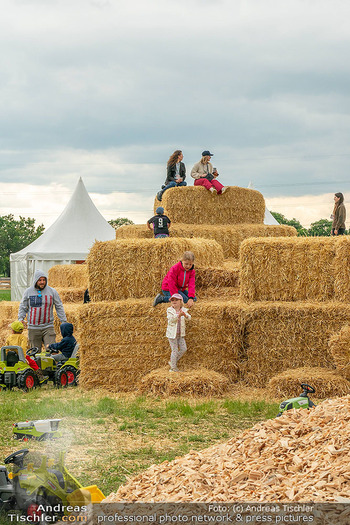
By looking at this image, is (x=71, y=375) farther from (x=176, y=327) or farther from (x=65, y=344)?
(x=176, y=327)

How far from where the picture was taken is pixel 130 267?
33.9 ft

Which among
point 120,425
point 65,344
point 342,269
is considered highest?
point 342,269

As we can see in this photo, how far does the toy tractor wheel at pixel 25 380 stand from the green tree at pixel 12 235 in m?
57.6

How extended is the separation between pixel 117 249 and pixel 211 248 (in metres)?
2.16

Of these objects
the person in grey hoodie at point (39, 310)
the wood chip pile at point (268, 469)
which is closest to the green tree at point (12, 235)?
the person in grey hoodie at point (39, 310)

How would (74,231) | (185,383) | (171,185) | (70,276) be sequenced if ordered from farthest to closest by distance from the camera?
(74,231), (70,276), (171,185), (185,383)

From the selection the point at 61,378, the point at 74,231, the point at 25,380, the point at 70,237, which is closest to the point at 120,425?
the point at 25,380

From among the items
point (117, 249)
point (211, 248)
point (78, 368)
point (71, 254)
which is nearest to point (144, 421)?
point (78, 368)

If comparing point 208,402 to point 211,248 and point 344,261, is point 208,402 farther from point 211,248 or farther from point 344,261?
point 211,248

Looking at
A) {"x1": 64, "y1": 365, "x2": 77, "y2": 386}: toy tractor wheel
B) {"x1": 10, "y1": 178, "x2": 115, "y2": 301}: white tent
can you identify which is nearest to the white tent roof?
{"x1": 10, "y1": 178, "x2": 115, "y2": 301}: white tent

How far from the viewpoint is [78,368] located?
33.4ft

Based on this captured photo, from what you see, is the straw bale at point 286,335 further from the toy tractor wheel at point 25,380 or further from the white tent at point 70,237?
the white tent at point 70,237

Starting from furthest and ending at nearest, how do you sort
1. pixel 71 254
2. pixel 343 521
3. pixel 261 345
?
pixel 71 254
pixel 261 345
pixel 343 521

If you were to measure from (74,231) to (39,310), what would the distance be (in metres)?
13.3
